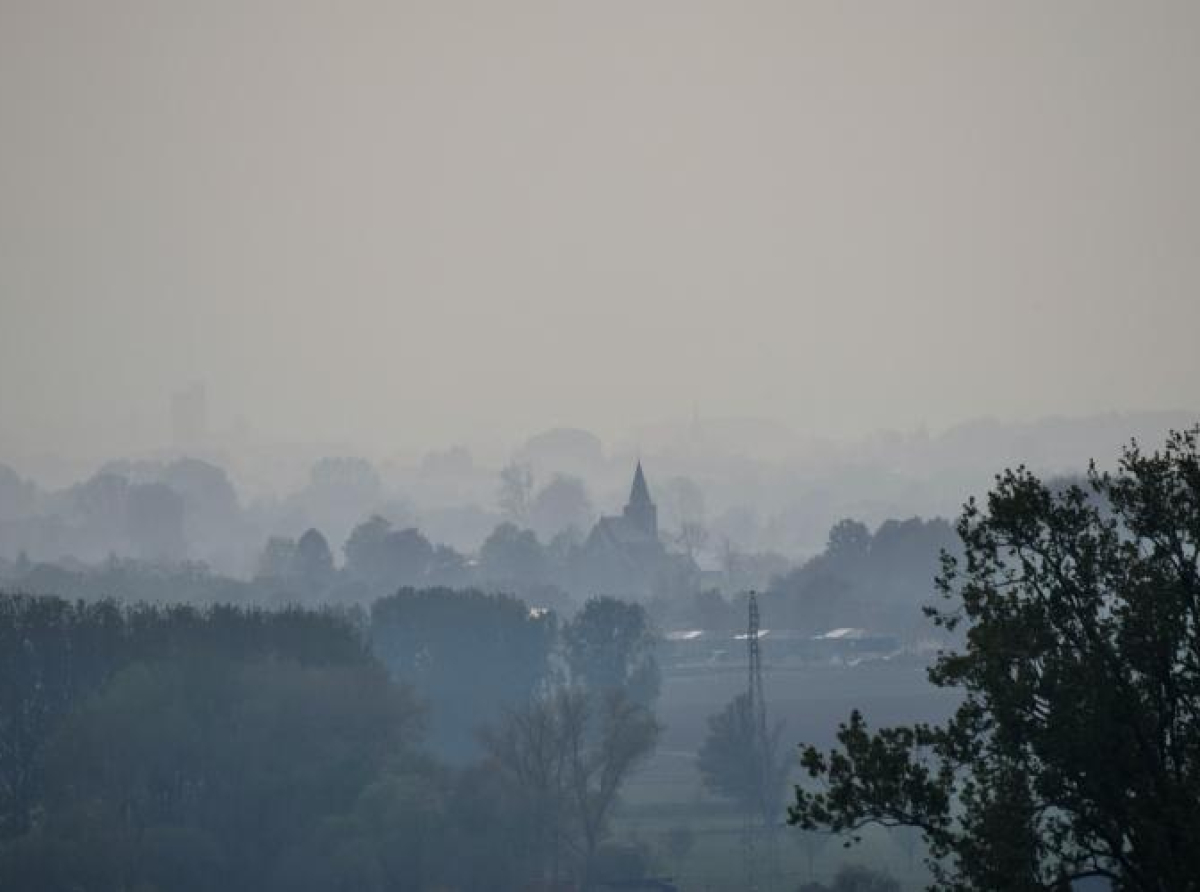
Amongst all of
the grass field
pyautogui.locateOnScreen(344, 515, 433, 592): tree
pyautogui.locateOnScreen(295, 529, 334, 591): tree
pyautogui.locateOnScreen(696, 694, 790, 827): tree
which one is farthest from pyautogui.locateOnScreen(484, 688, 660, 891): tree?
pyautogui.locateOnScreen(344, 515, 433, 592): tree

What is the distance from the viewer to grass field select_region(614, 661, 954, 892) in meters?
68.1

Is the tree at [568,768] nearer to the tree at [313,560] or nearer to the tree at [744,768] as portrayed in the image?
the tree at [744,768]

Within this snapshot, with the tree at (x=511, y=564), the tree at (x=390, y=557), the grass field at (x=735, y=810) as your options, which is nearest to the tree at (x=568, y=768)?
the grass field at (x=735, y=810)

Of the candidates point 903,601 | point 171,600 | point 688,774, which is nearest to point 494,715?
point 688,774

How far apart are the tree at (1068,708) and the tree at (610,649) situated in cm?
8126

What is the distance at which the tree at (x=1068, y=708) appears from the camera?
2519cm

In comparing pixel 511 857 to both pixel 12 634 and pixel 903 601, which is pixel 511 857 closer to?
pixel 12 634

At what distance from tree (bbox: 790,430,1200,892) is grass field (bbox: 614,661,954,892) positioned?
1497 inches

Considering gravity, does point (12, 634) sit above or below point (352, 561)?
below

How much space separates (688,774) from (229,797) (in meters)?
25.2

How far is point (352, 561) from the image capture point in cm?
19588

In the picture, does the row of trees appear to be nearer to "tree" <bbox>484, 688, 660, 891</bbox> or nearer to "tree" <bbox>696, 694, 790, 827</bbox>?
"tree" <bbox>484, 688, 660, 891</bbox>

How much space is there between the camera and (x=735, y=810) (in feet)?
266

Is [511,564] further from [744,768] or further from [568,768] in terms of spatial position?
[568,768]
